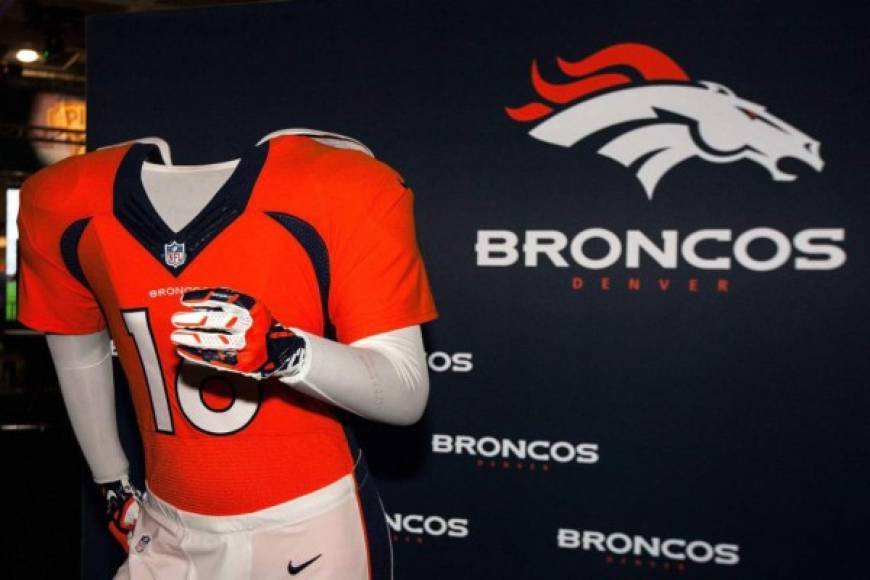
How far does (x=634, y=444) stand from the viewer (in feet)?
7.08

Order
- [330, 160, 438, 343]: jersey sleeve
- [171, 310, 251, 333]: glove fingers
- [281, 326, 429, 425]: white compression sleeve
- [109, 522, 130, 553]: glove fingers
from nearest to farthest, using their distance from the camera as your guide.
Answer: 1. [171, 310, 251, 333]: glove fingers
2. [281, 326, 429, 425]: white compression sleeve
3. [330, 160, 438, 343]: jersey sleeve
4. [109, 522, 130, 553]: glove fingers

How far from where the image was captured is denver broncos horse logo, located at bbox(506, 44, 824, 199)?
2014 mm

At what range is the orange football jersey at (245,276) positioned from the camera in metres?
1.16

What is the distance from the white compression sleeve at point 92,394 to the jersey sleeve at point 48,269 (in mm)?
40

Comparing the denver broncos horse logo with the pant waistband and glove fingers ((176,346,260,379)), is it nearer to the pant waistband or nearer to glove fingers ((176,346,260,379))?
the pant waistband

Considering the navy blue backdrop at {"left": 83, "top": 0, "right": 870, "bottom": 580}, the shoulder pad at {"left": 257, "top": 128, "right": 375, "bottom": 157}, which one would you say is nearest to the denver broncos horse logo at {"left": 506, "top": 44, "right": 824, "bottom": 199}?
the navy blue backdrop at {"left": 83, "top": 0, "right": 870, "bottom": 580}

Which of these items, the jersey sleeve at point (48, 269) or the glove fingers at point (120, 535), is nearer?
the jersey sleeve at point (48, 269)

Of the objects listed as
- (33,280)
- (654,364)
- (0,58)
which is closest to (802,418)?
(654,364)

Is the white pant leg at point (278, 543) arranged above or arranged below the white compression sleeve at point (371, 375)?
below

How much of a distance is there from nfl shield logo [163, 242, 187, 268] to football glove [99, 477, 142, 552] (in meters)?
0.54

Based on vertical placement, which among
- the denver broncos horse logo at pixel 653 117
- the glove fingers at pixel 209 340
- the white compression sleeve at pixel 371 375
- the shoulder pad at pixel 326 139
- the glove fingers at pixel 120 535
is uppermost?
the denver broncos horse logo at pixel 653 117

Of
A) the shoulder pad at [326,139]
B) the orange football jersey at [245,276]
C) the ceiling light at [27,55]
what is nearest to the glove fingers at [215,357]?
the orange football jersey at [245,276]

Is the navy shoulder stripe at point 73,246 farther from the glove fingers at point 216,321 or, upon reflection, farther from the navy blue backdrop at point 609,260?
the navy blue backdrop at point 609,260

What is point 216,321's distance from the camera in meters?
0.92
